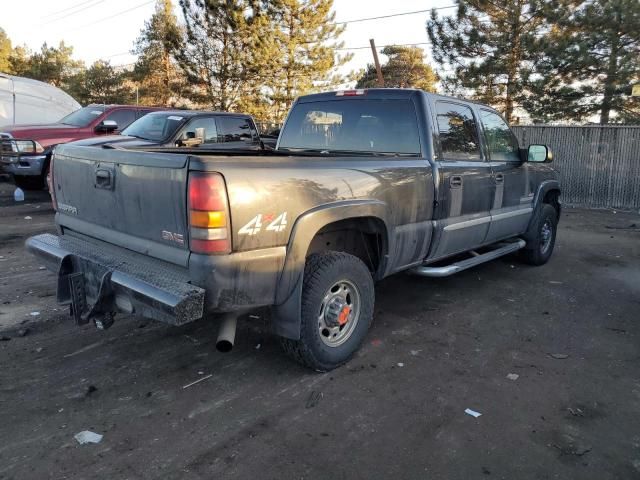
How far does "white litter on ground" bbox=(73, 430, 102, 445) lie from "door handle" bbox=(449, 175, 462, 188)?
3.27 meters

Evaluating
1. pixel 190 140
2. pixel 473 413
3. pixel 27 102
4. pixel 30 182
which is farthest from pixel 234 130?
pixel 473 413

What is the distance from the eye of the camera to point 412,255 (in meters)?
4.23

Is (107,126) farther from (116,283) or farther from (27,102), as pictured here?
(116,283)

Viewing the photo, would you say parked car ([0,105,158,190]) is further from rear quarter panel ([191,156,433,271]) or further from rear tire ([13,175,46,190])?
rear quarter panel ([191,156,433,271])

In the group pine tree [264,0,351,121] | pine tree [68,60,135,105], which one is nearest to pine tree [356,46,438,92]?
pine tree [264,0,351,121]

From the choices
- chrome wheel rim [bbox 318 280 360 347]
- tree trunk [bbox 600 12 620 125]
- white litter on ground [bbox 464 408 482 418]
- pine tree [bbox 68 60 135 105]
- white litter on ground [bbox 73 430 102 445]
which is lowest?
white litter on ground [bbox 73 430 102 445]

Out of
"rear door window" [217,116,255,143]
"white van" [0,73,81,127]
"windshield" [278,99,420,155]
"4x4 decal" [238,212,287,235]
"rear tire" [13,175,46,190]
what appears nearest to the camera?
"4x4 decal" [238,212,287,235]

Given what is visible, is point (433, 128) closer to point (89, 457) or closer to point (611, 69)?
point (89, 457)

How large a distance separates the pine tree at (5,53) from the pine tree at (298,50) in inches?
977

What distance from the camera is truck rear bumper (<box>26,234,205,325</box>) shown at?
270cm

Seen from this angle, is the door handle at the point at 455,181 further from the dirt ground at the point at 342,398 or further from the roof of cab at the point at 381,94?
the dirt ground at the point at 342,398

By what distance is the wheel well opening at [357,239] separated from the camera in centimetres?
365

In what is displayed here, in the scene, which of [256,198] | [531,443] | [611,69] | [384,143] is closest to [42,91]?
[384,143]

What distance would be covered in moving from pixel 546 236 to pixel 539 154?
150cm
